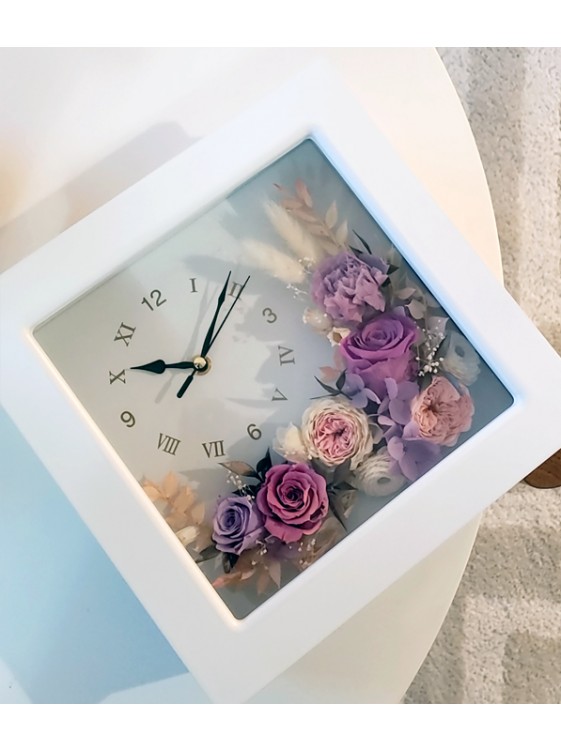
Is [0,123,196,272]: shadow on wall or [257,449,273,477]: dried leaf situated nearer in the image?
[257,449,273,477]: dried leaf

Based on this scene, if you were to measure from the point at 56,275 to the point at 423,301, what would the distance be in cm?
26

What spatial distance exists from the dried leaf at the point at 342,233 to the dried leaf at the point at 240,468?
18 centimetres

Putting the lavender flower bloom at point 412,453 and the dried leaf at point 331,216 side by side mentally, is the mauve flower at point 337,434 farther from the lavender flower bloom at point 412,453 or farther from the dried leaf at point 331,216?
the dried leaf at point 331,216

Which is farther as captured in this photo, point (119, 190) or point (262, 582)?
point (119, 190)

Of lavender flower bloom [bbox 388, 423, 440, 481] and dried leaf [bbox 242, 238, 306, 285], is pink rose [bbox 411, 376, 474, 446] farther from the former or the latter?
dried leaf [bbox 242, 238, 306, 285]

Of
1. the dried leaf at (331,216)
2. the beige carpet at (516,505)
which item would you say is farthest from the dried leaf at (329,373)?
the beige carpet at (516,505)

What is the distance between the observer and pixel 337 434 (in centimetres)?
53

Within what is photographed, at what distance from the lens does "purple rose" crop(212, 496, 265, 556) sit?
0.52 metres

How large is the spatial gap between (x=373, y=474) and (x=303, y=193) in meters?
0.21

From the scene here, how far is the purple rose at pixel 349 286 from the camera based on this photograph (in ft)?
1.77

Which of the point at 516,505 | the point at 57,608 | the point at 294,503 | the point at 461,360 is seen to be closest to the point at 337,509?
the point at 294,503

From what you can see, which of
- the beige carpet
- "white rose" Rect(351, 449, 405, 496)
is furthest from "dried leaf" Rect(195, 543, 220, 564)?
the beige carpet

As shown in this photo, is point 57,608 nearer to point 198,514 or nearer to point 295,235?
point 198,514

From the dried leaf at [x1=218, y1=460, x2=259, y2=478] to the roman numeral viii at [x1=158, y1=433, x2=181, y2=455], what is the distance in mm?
34
